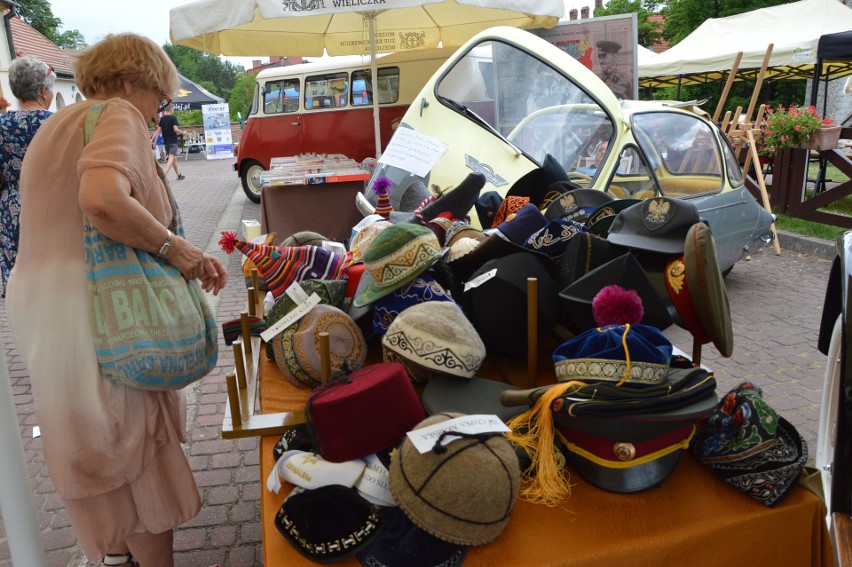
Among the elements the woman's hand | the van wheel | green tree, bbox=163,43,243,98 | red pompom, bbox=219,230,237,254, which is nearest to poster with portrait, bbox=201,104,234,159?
the van wheel

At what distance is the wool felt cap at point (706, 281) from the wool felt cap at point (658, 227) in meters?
0.13

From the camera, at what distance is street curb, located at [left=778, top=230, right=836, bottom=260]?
6.53 m

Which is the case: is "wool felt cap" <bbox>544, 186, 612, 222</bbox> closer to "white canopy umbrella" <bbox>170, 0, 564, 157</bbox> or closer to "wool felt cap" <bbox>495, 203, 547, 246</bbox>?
"wool felt cap" <bbox>495, 203, 547, 246</bbox>

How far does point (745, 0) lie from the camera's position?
813 inches

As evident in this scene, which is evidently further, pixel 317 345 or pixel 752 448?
pixel 317 345

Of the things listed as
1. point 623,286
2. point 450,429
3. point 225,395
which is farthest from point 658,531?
point 225,395

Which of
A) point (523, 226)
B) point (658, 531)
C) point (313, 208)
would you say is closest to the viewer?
point (658, 531)

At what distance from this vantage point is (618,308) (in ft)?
4.73

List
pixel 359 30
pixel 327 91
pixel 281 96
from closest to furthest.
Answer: pixel 359 30 < pixel 327 91 < pixel 281 96

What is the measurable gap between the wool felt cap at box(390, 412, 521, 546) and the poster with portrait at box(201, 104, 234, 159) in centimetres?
2272

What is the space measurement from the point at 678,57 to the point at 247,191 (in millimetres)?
9654

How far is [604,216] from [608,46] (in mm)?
5724

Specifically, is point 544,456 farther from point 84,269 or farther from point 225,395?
point 225,395

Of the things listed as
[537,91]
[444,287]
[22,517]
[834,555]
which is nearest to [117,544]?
[22,517]
